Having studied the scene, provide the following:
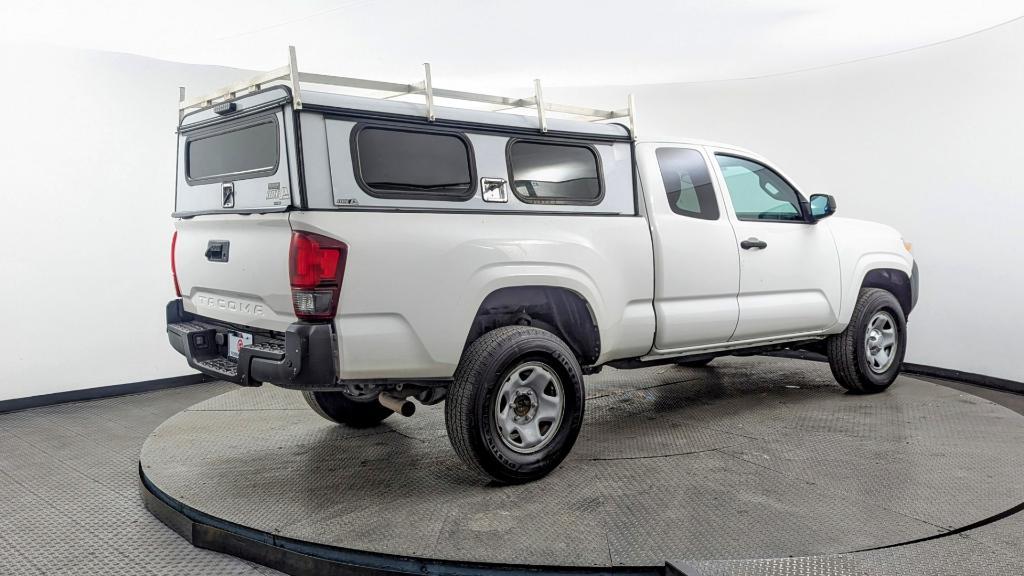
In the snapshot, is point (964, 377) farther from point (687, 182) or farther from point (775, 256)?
point (687, 182)

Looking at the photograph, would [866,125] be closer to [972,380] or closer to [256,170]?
[972,380]

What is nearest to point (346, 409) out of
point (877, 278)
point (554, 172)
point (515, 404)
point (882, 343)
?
point (515, 404)

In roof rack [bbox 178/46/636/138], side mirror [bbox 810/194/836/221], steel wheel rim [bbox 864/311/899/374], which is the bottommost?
steel wheel rim [bbox 864/311/899/374]

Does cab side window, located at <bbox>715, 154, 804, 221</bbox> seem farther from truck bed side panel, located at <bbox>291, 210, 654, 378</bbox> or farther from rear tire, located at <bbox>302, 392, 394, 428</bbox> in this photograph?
rear tire, located at <bbox>302, 392, 394, 428</bbox>

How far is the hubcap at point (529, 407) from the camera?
12.9 feet

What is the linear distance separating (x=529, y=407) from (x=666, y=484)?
790mm

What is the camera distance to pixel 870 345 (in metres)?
5.90

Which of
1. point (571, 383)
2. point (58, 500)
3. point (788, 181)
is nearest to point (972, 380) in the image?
point (788, 181)

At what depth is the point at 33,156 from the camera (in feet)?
19.6

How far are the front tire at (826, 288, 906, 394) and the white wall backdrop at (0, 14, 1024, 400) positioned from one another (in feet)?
3.91

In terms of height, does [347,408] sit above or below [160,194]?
below

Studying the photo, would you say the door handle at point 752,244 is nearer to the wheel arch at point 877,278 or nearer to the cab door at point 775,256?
the cab door at point 775,256

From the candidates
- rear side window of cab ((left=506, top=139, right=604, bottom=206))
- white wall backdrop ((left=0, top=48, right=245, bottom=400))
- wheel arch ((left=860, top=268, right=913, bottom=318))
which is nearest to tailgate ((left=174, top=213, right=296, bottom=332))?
rear side window of cab ((left=506, top=139, right=604, bottom=206))

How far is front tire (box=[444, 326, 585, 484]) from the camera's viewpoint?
3.78 meters
